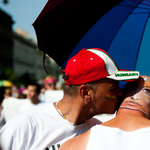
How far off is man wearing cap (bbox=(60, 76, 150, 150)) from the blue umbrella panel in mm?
1141

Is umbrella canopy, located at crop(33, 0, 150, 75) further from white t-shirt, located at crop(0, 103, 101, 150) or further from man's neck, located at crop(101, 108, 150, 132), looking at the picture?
man's neck, located at crop(101, 108, 150, 132)

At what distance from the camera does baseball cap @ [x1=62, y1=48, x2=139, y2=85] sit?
5.98 feet

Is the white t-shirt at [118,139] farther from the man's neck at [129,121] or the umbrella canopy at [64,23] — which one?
the umbrella canopy at [64,23]

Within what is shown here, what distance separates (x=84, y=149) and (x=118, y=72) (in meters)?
0.73

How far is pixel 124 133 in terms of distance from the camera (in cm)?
142

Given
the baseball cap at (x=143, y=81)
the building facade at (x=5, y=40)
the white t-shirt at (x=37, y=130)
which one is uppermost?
the building facade at (x=5, y=40)

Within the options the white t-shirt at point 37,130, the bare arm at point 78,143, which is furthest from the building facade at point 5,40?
the bare arm at point 78,143

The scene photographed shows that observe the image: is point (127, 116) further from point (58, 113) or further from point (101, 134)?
point (58, 113)

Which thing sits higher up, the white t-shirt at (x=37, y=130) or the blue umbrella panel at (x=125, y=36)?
the blue umbrella panel at (x=125, y=36)

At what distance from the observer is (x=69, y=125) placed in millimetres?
1979

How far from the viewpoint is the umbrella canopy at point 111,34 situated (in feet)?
7.99

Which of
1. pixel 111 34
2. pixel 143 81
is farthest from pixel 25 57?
pixel 143 81

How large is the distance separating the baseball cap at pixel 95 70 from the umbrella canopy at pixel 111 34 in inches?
25.0

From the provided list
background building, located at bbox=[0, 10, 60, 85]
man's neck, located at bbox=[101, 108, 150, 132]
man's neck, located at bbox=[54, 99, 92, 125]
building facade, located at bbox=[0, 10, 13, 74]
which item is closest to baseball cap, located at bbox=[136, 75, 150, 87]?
man's neck, located at bbox=[101, 108, 150, 132]
